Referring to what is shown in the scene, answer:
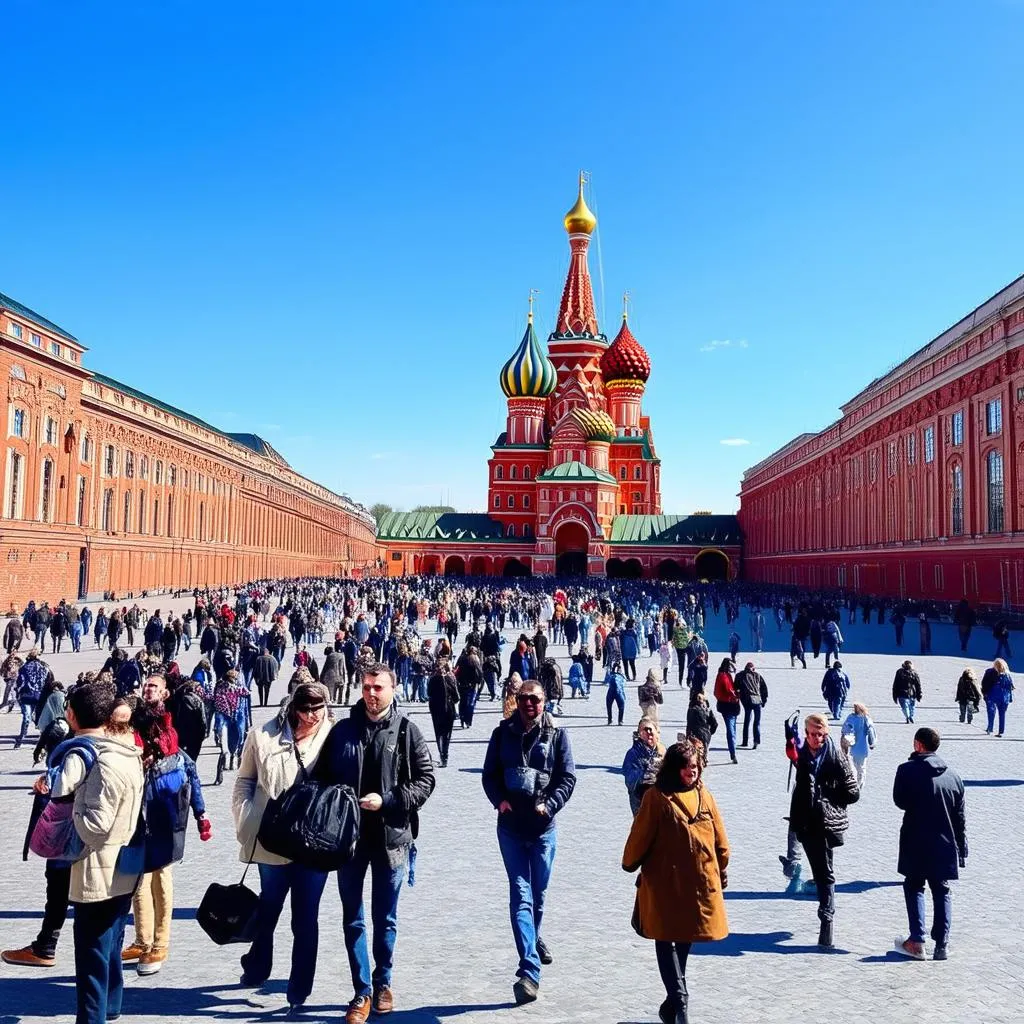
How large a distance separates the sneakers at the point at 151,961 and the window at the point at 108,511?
1864 inches

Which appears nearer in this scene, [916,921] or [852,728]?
[916,921]

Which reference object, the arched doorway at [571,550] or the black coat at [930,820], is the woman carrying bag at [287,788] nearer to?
the black coat at [930,820]

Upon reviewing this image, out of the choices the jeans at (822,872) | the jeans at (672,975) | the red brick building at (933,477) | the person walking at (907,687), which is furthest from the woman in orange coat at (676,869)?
the red brick building at (933,477)

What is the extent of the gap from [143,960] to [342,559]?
117 m

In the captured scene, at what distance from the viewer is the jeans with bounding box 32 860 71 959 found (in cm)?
554

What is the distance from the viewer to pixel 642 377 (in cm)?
9694

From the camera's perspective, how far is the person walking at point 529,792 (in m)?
5.43

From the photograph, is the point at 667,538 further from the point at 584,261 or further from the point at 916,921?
the point at 916,921

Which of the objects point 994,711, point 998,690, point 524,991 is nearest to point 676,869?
point 524,991

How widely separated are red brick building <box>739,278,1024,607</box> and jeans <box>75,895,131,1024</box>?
1422 inches

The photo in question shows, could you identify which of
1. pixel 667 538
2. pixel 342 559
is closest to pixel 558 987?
pixel 667 538

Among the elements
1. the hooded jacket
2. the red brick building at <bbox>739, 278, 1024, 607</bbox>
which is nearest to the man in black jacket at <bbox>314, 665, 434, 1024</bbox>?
the hooded jacket

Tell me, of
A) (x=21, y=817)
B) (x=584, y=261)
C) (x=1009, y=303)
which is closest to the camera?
(x=21, y=817)

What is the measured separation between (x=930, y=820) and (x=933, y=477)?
42.5 m
